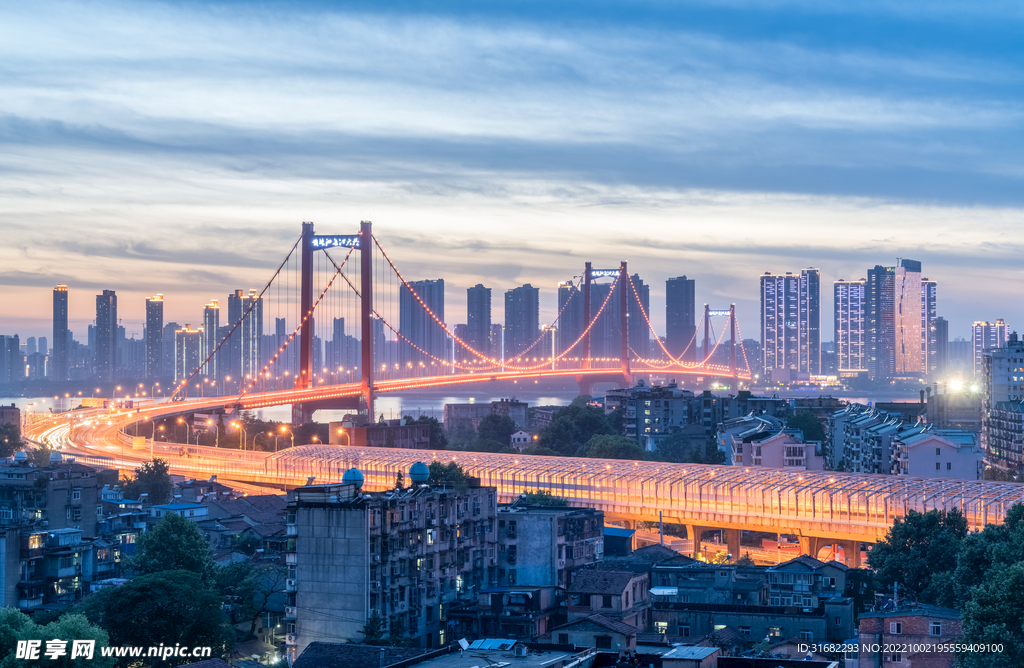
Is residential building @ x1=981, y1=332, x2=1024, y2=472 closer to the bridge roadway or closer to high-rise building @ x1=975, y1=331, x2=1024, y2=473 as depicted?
high-rise building @ x1=975, y1=331, x2=1024, y2=473

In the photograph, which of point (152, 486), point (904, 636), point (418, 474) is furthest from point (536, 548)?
point (152, 486)

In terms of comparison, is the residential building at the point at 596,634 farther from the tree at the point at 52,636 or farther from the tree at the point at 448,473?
the tree at the point at 448,473

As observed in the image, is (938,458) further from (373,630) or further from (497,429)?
(497,429)

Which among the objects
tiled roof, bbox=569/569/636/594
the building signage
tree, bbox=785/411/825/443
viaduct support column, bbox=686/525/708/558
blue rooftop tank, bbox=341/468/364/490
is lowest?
viaduct support column, bbox=686/525/708/558

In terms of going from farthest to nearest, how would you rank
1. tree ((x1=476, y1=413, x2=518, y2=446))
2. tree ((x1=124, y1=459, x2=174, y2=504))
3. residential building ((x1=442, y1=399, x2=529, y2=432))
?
residential building ((x1=442, y1=399, x2=529, y2=432)) < tree ((x1=476, y1=413, x2=518, y2=446)) < tree ((x1=124, y1=459, x2=174, y2=504))

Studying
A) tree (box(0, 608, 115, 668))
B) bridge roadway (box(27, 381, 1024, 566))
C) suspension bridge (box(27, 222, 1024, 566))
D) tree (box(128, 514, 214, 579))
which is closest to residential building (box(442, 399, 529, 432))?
suspension bridge (box(27, 222, 1024, 566))

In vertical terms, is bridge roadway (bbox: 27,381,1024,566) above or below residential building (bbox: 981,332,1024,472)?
below

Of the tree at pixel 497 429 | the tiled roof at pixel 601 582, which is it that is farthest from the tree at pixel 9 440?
the tiled roof at pixel 601 582
